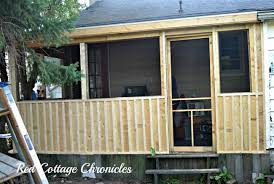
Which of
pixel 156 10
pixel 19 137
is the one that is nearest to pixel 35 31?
pixel 19 137

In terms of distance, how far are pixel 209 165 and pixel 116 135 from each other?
1775mm

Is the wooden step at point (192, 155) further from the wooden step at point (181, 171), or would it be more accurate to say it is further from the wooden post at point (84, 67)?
the wooden post at point (84, 67)

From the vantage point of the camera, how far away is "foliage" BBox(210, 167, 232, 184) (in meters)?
5.45

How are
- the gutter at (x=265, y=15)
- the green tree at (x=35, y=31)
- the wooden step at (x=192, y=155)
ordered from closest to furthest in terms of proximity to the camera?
the green tree at (x=35, y=31)
the gutter at (x=265, y=15)
the wooden step at (x=192, y=155)

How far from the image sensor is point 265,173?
545 cm

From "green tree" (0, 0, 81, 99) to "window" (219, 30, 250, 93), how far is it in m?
2.60

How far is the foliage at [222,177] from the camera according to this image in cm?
545

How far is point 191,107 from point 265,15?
2.04 m

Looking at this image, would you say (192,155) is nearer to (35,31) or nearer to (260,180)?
(260,180)

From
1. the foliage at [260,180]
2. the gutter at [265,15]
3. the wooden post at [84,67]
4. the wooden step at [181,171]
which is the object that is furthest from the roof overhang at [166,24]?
the foliage at [260,180]

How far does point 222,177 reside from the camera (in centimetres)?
548

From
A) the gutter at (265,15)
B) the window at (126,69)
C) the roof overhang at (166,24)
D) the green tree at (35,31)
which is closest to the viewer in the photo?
the green tree at (35,31)

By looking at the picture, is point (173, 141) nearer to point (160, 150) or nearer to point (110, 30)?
point (160, 150)

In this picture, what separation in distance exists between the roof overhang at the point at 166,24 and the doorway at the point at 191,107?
0.41 m
